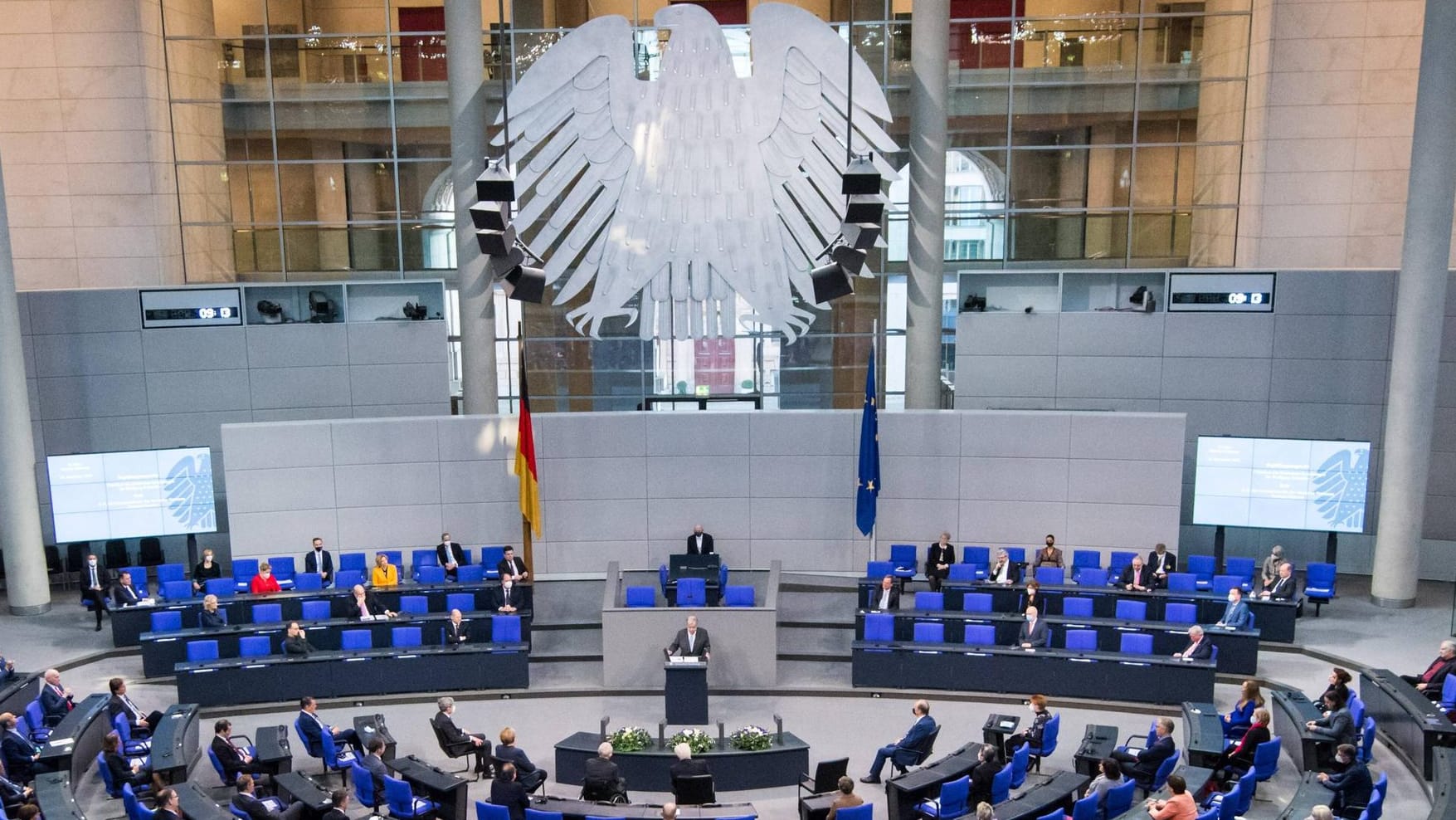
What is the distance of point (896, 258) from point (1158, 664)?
29.5 ft

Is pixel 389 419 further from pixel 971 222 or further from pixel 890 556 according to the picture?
pixel 971 222

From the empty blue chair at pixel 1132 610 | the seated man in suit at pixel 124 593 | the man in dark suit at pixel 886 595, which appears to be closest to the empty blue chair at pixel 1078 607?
the empty blue chair at pixel 1132 610

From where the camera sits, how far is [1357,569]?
18.6 meters

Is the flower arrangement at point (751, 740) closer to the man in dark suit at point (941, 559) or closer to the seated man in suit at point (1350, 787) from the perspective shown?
the seated man in suit at point (1350, 787)

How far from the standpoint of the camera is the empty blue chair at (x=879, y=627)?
1448 cm

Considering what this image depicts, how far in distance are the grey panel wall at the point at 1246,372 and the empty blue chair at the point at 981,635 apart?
5452 mm

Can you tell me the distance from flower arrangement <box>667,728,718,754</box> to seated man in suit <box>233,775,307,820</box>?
3378 millimetres

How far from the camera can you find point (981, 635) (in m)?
14.4

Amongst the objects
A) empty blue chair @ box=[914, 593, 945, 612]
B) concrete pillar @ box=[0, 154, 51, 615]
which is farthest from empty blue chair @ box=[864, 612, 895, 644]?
concrete pillar @ box=[0, 154, 51, 615]

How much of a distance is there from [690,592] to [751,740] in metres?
3.85

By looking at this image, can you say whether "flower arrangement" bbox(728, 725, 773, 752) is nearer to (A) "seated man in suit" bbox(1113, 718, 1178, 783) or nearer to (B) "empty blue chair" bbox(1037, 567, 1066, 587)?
(A) "seated man in suit" bbox(1113, 718, 1178, 783)

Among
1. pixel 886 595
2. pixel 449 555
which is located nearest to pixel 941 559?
pixel 886 595

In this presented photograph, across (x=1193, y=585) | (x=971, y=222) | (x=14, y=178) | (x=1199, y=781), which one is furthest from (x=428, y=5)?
(x=1199, y=781)

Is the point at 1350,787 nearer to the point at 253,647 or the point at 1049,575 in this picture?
the point at 1049,575
